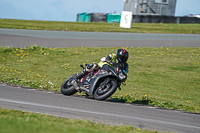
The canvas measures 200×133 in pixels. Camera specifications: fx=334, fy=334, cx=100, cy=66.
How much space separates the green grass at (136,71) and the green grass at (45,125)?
156 inches

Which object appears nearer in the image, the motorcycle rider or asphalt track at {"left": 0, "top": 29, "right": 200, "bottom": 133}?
asphalt track at {"left": 0, "top": 29, "right": 200, "bottom": 133}

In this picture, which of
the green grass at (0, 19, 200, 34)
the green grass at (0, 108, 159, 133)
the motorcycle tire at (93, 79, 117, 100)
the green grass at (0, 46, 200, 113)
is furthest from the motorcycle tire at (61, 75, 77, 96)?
the green grass at (0, 19, 200, 34)

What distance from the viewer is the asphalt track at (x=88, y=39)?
69.7 ft

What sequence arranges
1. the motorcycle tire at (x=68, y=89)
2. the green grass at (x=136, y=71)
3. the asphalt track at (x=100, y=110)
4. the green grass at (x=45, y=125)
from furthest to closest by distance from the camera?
the green grass at (x=136, y=71) → the motorcycle tire at (x=68, y=89) → the asphalt track at (x=100, y=110) → the green grass at (x=45, y=125)

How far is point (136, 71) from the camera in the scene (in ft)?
53.8

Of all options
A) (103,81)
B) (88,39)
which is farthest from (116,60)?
(88,39)

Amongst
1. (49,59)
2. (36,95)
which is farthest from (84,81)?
(49,59)

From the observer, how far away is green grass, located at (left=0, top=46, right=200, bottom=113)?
11.1 metres

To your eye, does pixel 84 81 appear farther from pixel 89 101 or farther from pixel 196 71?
pixel 196 71

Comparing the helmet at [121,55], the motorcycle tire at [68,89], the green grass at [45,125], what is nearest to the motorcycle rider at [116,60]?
the helmet at [121,55]

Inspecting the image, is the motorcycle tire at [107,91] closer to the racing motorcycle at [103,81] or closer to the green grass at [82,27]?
the racing motorcycle at [103,81]

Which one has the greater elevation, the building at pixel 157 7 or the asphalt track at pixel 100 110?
the building at pixel 157 7

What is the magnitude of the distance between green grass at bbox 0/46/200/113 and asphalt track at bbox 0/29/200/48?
4.89 ft

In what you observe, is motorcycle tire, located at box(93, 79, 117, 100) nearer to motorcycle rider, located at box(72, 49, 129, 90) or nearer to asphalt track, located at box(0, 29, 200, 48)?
motorcycle rider, located at box(72, 49, 129, 90)
